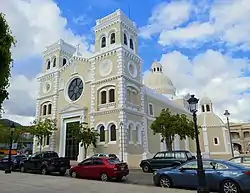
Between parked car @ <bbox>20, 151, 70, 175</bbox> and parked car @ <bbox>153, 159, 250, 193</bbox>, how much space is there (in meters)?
9.62

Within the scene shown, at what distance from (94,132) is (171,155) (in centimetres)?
1127

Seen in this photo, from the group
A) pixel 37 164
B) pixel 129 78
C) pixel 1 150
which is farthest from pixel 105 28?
Result: pixel 1 150

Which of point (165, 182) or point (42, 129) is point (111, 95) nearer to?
point (42, 129)

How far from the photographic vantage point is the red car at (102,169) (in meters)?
15.7

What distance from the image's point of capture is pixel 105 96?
3100 centimetres

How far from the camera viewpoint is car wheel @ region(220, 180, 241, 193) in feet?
33.9

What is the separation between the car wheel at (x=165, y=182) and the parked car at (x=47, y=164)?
9945mm

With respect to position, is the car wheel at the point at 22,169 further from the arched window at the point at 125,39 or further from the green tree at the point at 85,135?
the arched window at the point at 125,39

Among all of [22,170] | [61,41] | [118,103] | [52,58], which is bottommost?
[22,170]

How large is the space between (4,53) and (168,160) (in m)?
14.9

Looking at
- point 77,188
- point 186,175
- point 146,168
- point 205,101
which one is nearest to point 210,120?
point 205,101

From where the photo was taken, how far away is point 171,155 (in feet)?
64.7

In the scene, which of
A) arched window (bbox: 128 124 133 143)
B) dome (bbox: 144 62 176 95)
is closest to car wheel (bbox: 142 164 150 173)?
arched window (bbox: 128 124 133 143)

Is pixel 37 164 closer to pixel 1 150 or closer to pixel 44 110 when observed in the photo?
pixel 44 110
